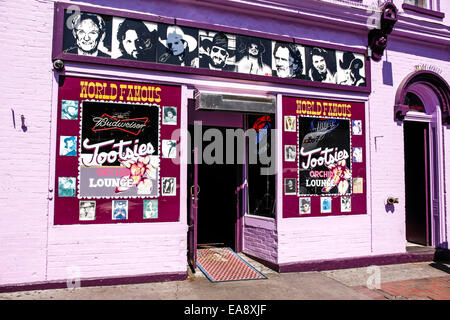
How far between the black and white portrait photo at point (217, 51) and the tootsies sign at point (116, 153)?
31.3 inches

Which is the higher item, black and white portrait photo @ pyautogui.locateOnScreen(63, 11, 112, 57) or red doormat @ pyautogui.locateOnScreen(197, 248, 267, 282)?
black and white portrait photo @ pyautogui.locateOnScreen(63, 11, 112, 57)

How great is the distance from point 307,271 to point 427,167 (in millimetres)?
4071

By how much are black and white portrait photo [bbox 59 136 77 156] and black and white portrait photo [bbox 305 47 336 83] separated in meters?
4.58

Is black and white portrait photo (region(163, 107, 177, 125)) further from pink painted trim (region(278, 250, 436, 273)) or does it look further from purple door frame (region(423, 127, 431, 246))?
purple door frame (region(423, 127, 431, 246))

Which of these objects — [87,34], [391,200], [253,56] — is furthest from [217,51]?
[391,200]

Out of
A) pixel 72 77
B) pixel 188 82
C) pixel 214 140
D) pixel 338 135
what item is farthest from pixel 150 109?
pixel 338 135

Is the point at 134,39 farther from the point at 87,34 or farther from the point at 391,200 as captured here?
the point at 391,200

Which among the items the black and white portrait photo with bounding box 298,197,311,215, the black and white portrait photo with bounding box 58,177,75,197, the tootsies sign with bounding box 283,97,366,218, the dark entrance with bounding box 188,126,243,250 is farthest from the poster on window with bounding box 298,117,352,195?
the black and white portrait photo with bounding box 58,177,75,197

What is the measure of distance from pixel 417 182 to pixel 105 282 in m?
7.31

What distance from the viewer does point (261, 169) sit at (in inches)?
281

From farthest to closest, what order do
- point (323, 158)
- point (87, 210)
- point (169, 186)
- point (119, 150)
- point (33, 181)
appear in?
point (323, 158) < point (169, 186) < point (119, 150) < point (87, 210) < point (33, 181)

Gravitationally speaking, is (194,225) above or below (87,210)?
below

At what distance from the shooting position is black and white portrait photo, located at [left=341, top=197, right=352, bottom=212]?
7.15 meters
